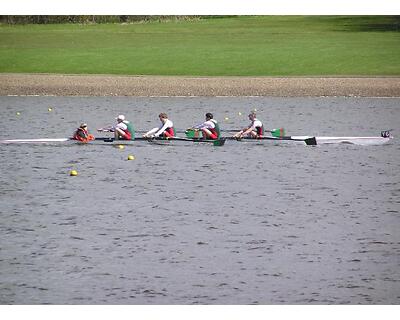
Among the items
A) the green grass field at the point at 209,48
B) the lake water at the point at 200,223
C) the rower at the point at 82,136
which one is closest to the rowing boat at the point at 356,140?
the lake water at the point at 200,223

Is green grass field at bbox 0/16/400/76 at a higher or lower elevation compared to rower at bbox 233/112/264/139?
higher

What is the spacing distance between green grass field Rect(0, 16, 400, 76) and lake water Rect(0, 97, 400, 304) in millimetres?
18539

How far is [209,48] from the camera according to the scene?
226ft

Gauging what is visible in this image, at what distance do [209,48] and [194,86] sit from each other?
32.4ft

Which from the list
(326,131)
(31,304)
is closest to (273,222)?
(31,304)

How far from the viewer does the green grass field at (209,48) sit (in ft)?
205

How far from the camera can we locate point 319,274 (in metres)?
19.3

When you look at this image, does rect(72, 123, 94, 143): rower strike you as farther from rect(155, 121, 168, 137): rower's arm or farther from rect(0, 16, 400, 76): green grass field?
rect(0, 16, 400, 76): green grass field

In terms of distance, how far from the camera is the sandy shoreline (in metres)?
58.5

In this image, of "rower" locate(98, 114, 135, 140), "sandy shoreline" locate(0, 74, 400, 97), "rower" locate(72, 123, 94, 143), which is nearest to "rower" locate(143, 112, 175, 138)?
"rower" locate(98, 114, 135, 140)

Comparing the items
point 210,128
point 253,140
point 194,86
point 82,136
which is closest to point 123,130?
point 82,136

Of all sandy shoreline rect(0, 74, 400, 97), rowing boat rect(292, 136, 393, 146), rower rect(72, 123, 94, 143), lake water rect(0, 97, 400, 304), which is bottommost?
lake water rect(0, 97, 400, 304)

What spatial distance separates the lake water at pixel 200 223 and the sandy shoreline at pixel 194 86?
46.9ft

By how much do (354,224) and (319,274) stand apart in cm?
516
